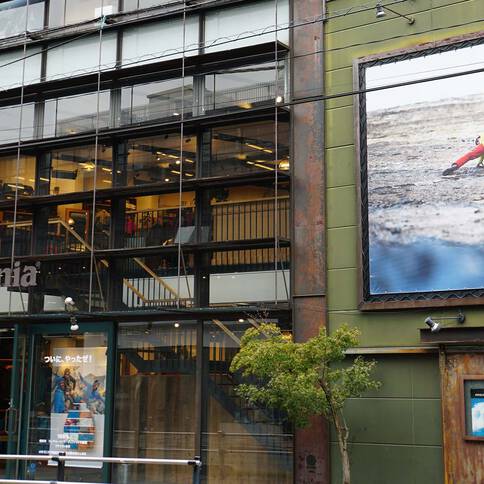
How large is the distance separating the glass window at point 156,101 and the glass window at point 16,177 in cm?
301

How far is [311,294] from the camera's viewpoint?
663 inches

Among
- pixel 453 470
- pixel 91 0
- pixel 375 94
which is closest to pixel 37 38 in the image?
pixel 91 0

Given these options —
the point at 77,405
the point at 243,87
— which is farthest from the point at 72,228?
the point at 243,87

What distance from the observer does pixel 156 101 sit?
63.3ft

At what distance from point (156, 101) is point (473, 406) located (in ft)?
32.1

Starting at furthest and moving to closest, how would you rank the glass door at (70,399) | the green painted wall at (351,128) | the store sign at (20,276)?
1. the store sign at (20,276)
2. the glass door at (70,399)
3. the green painted wall at (351,128)

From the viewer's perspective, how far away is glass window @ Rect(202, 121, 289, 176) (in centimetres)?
1792

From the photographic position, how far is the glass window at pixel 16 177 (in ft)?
68.2

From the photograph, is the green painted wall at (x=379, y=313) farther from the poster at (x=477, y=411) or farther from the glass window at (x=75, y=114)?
the glass window at (x=75, y=114)

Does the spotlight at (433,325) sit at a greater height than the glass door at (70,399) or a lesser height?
greater

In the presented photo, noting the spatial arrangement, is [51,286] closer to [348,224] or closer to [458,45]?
[348,224]

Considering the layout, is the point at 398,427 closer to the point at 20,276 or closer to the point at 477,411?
the point at 477,411

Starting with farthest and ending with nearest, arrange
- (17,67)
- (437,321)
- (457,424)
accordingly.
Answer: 1. (17,67)
2. (437,321)
3. (457,424)

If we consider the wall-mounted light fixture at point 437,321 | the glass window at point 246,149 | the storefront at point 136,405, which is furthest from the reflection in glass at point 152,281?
the wall-mounted light fixture at point 437,321
